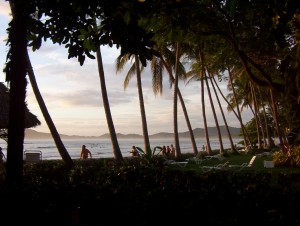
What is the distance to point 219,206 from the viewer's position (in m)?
3.54

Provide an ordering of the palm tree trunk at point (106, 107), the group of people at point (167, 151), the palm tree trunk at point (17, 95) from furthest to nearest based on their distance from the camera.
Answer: the group of people at point (167, 151) < the palm tree trunk at point (106, 107) < the palm tree trunk at point (17, 95)

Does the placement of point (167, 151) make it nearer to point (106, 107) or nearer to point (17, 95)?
point (106, 107)

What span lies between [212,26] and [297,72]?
4.16 metres

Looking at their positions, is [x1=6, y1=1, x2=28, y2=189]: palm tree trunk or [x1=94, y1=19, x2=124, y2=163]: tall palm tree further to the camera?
[x1=94, y1=19, x2=124, y2=163]: tall palm tree

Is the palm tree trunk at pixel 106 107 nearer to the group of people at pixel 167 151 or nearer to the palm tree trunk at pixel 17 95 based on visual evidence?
the group of people at pixel 167 151

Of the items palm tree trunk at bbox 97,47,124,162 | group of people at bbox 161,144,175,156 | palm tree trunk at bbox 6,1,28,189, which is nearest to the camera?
palm tree trunk at bbox 6,1,28,189

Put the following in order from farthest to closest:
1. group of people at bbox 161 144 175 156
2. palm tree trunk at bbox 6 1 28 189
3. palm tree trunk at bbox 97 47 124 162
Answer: group of people at bbox 161 144 175 156 → palm tree trunk at bbox 97 47 124 162 → palm tree trunk at bbox 6 1 28 189

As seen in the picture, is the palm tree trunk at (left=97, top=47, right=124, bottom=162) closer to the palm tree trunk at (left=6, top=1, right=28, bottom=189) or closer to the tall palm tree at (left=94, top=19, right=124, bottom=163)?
the tall palm tree at (left=94, top=19, right=124, bottom=163)

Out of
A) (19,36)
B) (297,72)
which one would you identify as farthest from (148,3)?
(297,72)

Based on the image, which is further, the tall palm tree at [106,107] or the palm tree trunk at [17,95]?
the tall palm tree at [106,107]

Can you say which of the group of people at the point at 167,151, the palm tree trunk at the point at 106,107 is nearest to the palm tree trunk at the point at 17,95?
the palm tree trunk at the point at 106,107

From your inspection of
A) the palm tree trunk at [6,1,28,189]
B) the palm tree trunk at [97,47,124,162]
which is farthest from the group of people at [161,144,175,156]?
the palm tree trunk at [6,1,28,189]

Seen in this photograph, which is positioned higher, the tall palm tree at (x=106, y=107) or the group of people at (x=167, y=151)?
the tall palm tree at (x=106, y=107)

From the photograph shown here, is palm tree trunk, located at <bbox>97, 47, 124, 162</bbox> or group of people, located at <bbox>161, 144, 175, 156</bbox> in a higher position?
palm tree trunk, located at <bbox>97, 47, 124, 162</bbox>
